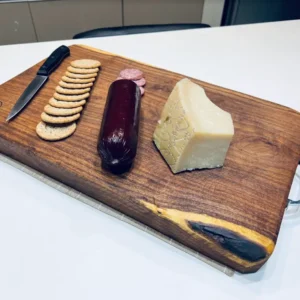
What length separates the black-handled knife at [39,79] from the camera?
26.6 inches

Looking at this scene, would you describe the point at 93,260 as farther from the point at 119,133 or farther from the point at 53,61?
the point at 53,61

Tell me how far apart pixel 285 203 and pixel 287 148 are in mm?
146

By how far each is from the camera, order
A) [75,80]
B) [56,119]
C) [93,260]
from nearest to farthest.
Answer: [93,260], [56,119], [75,80]

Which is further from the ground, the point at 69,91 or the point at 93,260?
the point at 69,91

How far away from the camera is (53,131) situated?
627mm

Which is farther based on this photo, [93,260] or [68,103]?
[68,103]

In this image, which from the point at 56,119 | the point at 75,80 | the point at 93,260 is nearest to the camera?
the point at 93,260

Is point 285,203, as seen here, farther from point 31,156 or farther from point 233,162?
point 31,156

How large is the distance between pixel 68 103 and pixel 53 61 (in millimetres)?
201

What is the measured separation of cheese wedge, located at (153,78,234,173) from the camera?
0.52m

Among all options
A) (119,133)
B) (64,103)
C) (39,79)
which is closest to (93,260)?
(119,133)

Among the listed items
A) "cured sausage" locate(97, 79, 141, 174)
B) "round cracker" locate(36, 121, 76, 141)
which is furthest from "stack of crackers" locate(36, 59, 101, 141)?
"cured sausage" locate(97, 79, 141, 174)

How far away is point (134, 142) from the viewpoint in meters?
0.55

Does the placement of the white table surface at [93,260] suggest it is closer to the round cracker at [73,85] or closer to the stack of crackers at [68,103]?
the stack of crackers at [68,103]
